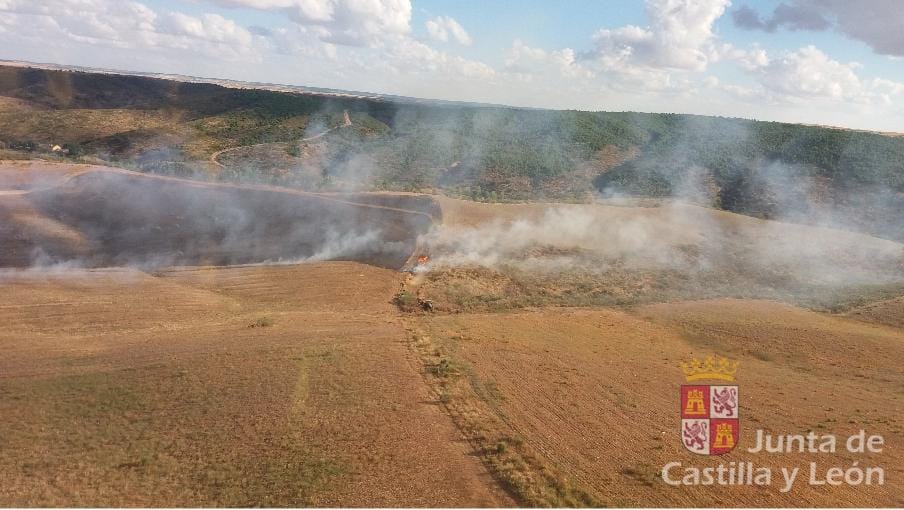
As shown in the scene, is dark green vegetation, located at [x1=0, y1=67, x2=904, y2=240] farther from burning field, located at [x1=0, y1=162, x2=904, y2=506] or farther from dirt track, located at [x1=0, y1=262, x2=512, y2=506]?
dirt track, located at [x1=0, y1=262, x2=512, y2=506]

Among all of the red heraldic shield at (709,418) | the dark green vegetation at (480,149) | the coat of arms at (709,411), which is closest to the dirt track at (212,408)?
the red heraldic shield at (709,418)

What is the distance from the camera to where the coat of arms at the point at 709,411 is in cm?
1465

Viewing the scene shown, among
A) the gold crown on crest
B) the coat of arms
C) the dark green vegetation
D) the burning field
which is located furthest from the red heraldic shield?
the dark green vegetation

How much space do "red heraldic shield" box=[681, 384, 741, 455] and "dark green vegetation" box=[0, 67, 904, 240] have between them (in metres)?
39.4

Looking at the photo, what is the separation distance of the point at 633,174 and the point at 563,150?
12.4 metres

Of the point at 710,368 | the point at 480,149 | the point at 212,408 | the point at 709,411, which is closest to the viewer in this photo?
the point at 212,408

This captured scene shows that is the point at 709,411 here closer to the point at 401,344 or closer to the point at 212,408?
the point at 401,344

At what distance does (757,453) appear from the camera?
46.9ft

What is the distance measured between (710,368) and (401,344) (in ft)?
41.2

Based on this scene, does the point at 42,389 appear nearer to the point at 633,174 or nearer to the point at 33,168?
the point at 33,168

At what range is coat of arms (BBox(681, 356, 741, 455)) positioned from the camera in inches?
577

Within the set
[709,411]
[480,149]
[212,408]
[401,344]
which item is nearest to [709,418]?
[709,411]

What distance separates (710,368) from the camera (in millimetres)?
20906

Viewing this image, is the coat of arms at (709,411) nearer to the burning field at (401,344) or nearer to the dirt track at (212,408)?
the burning field at (401,344)
